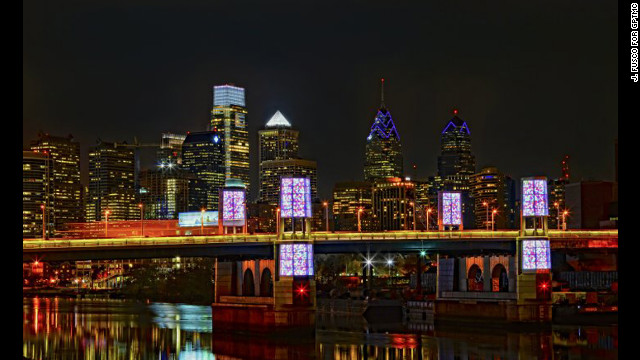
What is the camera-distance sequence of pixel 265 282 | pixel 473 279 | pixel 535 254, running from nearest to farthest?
pixel 535 254, pixel 265 282, pixel 473 279

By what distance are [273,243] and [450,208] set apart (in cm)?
3037

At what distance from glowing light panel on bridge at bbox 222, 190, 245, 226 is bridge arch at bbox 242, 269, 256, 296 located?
10.7 meters

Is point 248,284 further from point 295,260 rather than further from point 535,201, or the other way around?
point 535,201

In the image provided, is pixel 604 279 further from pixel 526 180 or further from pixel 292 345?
pixel 292 345

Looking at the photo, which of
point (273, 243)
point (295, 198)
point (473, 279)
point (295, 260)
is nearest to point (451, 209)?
point (473, 279)

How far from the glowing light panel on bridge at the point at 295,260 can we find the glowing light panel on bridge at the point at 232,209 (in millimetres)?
12173

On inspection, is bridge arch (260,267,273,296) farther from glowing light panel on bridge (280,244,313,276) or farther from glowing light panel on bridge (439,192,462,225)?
glowing light panel on bridge (439,192,462,225)

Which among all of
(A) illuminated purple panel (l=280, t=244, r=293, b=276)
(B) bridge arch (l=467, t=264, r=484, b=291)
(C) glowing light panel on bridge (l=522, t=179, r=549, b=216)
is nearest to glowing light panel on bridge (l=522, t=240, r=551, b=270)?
(C) glowing light panel on bridge (l=522, t=179, r=549, b=216)

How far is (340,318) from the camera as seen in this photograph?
16438cm

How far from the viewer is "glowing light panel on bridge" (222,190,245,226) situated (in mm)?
132125

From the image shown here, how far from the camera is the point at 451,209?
465 ft

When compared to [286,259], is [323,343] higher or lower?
lower

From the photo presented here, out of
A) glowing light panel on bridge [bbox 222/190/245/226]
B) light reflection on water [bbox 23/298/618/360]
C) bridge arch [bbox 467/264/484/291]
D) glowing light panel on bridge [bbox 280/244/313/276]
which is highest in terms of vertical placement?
glowing light panel on bridge [bbox 222/190/245/226]

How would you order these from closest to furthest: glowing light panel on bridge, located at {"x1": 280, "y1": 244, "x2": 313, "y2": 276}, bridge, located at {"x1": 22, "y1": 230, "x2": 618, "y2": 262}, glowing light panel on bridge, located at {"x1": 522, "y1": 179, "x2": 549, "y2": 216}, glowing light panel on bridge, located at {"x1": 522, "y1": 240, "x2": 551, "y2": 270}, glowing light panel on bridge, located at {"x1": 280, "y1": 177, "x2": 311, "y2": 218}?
1. bridge, located at {"x1": 22, "y1": 230, "x2": 618, "y2": 262}
2. glowing light panel on bridge, located at {"x1": 280, "y1": 244, "x2": 313, "y2": 276}
3. glowing light panel on bridge, located at {"x1": 280, "y1": 177, "x2": 311, "y2": 218}
4. glowing light panel on bridge, located at {"x1": 522, "y1": 240, "x2": 551, "y2": 270}
5. glowing light panel on bridge, located at {"x1": 522, "y1": 179, "x2": 549, "y2": 216}
